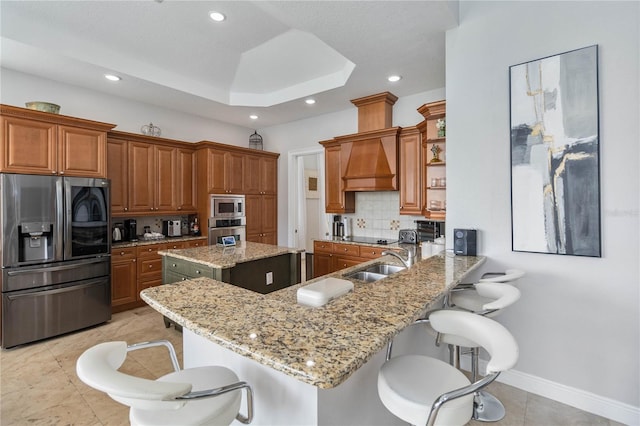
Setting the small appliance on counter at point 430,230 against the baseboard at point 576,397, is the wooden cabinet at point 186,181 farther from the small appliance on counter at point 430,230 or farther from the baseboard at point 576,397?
the baseboard at point 576,397

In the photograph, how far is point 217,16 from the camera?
2.91 m

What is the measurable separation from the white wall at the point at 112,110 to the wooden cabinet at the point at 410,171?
328 cm

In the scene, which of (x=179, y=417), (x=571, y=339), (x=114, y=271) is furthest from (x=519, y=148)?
(x=114, y=271)

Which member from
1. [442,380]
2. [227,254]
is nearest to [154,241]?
[227,254]

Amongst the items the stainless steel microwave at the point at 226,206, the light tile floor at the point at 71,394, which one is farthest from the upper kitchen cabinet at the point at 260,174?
the light tile floor at the point at 71,394

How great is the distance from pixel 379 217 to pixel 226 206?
97.6 inches

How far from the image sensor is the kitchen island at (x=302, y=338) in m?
0.80

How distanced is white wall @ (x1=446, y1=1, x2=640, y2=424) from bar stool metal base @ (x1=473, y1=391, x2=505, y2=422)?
1.31 ft

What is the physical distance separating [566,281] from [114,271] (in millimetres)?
4666

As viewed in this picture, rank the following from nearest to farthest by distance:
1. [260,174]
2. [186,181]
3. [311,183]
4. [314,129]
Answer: [186,181] < [314,129] < [260,174] < [311,183]

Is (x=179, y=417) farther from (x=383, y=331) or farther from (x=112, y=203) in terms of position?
(x=112, y=203)

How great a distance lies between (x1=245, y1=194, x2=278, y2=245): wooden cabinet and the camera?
17.6 feet

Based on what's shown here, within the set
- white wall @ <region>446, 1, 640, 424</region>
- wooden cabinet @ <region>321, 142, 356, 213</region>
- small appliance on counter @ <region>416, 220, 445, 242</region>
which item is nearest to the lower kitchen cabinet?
wooden cabinet @ <region>321, 142, 356, 213</region>

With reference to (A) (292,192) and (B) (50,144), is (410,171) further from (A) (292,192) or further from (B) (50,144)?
(B) (50,144)
